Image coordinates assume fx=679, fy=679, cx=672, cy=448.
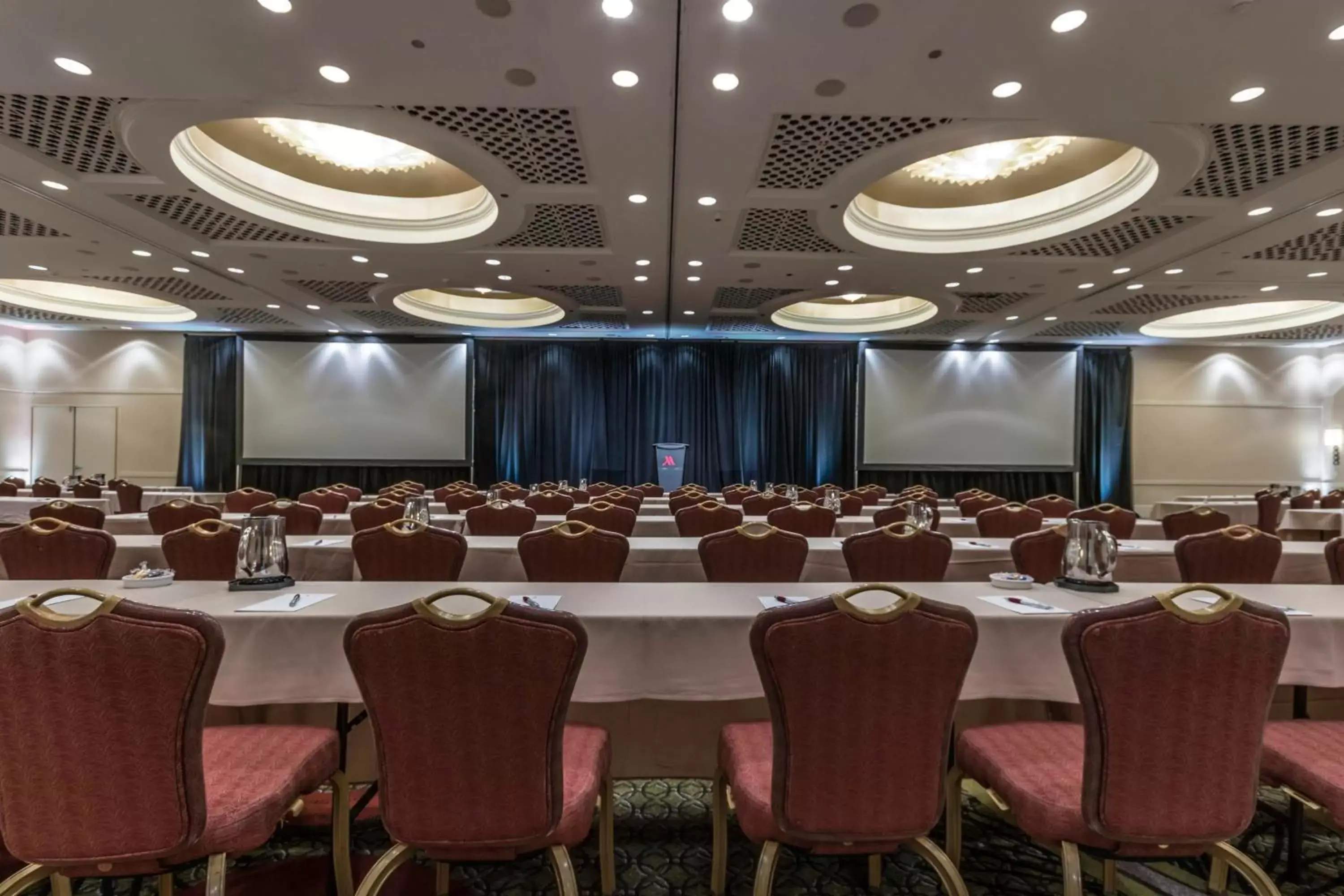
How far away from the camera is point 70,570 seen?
337cm

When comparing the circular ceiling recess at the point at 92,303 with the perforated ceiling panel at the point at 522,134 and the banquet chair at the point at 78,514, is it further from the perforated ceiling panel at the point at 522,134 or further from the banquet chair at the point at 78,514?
the perforated ceiling panel at the point at 522,134

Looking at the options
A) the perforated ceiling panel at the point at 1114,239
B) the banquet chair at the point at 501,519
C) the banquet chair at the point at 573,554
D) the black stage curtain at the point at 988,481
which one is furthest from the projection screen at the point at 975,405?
the banquet chair at the point at 573,554

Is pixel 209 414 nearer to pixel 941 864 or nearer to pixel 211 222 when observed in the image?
pixel 211 222

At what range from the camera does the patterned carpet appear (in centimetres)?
207

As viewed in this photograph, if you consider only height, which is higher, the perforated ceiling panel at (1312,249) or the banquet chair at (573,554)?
the perforated ceiling panel at (1312,249)

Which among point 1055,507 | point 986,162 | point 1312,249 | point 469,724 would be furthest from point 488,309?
point 469,724

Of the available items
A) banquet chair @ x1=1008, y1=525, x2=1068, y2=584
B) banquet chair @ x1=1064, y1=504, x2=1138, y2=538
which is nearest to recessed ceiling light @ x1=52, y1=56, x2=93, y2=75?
banquet chair @ x1=1008, y1=525, x2=1068, y2=584

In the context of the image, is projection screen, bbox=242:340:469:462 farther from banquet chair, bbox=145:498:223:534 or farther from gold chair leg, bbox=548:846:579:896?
gold chair leg, bbox=548:846:579:896

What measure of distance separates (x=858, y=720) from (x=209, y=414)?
15.8 m

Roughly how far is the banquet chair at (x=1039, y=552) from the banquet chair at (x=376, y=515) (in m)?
4.12

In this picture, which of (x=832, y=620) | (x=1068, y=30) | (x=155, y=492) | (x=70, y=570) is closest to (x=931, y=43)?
(x=1068, y=30)

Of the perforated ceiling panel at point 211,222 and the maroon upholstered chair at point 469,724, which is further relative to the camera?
the perforated ceiling panel at point 211,222

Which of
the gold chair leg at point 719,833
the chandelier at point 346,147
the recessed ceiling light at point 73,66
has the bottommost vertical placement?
the gold chair leg at point 719,833

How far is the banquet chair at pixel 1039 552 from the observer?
3.48 m
